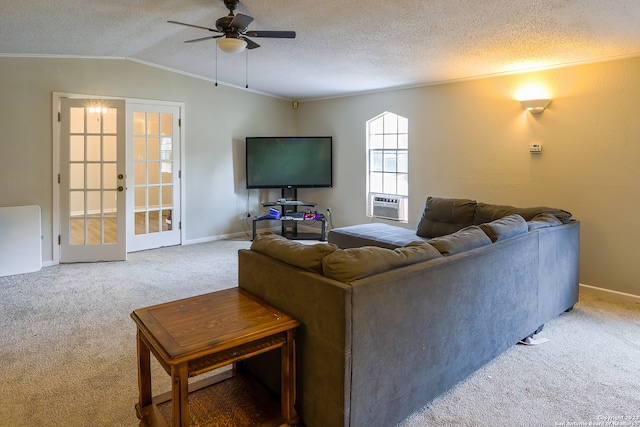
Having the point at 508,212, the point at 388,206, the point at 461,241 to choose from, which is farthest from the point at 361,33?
the point at 388,206

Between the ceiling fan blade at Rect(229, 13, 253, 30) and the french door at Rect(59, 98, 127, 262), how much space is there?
2.46 m

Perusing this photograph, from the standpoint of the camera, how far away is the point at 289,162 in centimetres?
665

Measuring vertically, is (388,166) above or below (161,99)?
below

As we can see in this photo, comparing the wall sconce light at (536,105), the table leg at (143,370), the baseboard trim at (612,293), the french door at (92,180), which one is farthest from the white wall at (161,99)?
the baseboard trim at (612,293)

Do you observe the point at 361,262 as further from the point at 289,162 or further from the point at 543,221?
→ the point at 289,162

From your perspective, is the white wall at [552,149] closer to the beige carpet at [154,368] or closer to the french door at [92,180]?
the beige carpet at [154,368]

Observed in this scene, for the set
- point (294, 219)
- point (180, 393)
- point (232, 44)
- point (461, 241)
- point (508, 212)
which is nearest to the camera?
point (180, 393)

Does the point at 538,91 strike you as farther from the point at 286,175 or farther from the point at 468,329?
the point at 286,175

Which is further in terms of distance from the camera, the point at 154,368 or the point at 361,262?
the point at 154,368

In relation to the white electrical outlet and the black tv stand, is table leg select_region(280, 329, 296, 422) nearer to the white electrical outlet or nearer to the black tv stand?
the white electrical outlet

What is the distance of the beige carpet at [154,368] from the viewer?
208cm

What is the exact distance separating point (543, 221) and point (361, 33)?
2269mm

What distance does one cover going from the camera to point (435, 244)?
230 cm

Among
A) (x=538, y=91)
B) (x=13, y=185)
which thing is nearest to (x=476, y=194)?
(x=538, y=91)
